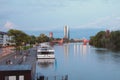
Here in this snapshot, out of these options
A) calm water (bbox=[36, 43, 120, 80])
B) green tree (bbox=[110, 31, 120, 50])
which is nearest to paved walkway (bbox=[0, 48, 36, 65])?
calm water (bbox=[36, 43, 120, 80])

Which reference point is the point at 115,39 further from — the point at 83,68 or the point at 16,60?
the point at 16,60

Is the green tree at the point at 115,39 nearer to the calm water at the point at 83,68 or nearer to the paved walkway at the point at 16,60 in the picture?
the calm water at the point at 83,68

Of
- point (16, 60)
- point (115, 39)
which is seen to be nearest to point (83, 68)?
point (16, 60)

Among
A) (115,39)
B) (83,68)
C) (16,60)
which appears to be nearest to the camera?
(16,60)

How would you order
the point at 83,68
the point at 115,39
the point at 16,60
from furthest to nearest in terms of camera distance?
the point at 115,39, the point at 83,68, the point at 16,60

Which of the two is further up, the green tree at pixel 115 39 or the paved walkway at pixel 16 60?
the green tree at pixel 115 39

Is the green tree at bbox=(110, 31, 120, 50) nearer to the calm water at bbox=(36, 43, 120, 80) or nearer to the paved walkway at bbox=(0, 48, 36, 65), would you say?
the calm water at bbox=(36, 43, 120, 80)

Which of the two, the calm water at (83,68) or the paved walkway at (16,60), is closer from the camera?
the calm water at (83,68)

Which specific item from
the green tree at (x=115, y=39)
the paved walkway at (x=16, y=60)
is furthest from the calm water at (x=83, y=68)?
the green tree at (x=115, y=39)

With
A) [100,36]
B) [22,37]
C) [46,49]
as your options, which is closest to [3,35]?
[100,36]

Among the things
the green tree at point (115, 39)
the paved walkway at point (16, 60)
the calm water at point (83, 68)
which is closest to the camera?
the calm water at point (83, 68)

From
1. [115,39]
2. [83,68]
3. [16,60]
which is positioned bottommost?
[83,68]

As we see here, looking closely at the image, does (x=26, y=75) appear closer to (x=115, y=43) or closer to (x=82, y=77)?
(x=82, y=77)

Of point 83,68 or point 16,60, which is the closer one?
point 16,60
